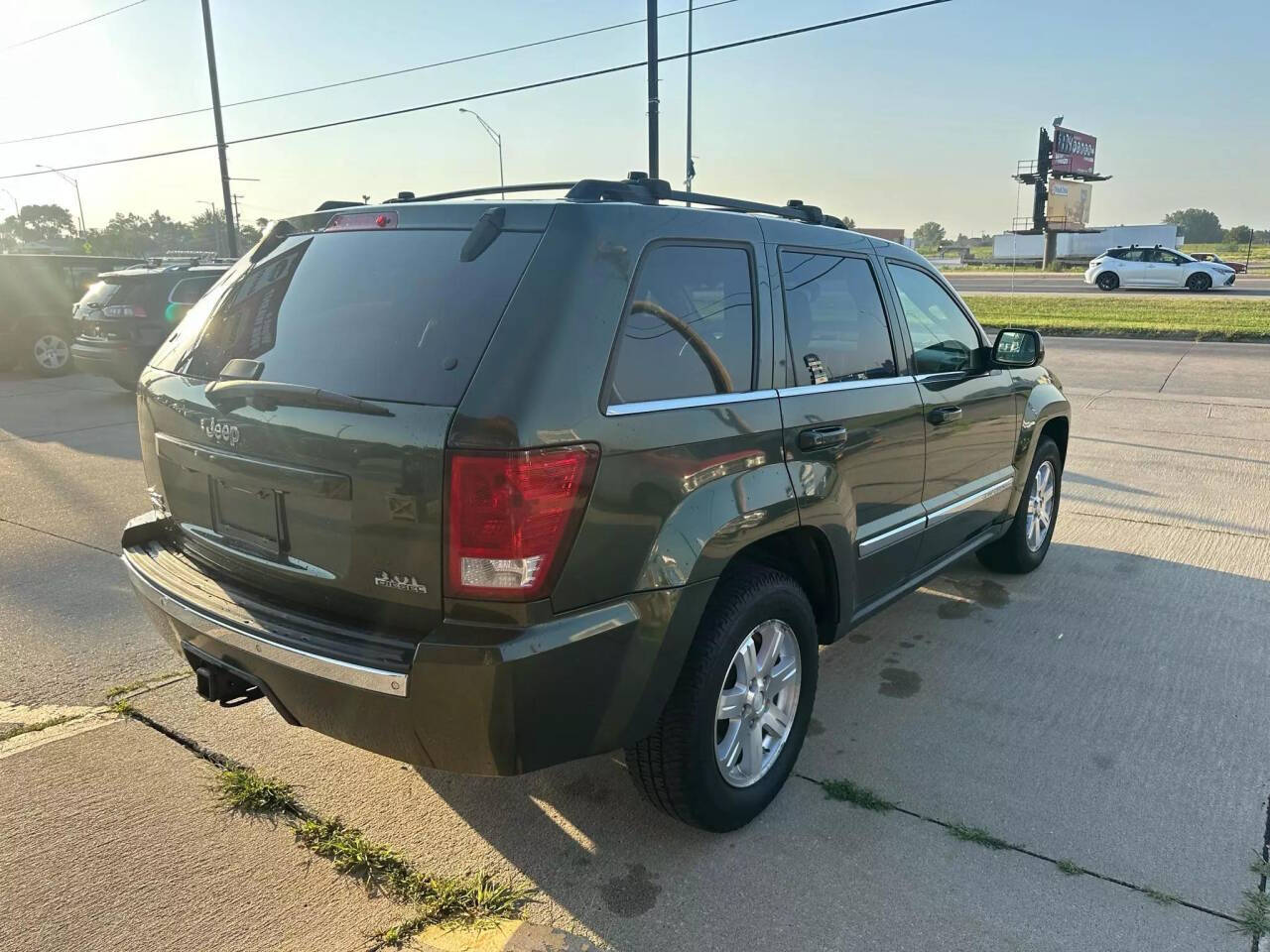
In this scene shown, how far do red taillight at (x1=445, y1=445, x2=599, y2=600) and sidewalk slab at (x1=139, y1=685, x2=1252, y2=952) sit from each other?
1.01m

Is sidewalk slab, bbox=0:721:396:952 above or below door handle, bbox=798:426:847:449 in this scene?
below

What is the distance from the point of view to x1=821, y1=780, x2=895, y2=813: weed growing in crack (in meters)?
2.93

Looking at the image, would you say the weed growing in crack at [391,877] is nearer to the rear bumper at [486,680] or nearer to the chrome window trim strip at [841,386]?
the rear bumper at [486,680]

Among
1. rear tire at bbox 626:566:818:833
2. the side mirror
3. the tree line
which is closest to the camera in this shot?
rear tire at bbox 626:566:818:833

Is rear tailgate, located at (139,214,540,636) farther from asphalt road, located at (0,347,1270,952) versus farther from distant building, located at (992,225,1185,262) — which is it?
distant building, located at (992,225,1185,262)

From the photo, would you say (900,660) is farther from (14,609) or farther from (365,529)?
(14,609)

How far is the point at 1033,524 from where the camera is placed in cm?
505

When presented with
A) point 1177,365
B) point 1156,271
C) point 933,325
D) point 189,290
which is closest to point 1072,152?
point 1156,271

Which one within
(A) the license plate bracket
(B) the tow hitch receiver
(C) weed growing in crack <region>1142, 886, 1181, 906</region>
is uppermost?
(A) the license plate bracket

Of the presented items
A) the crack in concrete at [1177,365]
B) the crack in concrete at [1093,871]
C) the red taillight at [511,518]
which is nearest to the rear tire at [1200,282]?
the crack in concrete at [1177,365]

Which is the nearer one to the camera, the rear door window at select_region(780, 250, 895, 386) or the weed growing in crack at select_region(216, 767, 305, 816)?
the weed growing in crack at select_region(216, 767, 305, 816)

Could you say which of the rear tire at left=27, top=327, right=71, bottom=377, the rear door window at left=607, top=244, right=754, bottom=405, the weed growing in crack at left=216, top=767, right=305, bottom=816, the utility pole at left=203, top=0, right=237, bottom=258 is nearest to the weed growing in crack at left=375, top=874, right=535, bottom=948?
the weed growing in crack at left=216, top=767, right=305, bottom=816

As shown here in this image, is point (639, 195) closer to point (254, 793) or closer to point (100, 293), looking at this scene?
point (254, 793)

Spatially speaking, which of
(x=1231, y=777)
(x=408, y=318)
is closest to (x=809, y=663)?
(x=1231, y=777)
